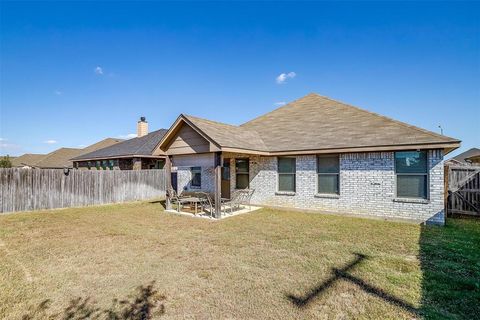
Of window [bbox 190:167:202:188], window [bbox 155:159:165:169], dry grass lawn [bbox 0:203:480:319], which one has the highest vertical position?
window [bbox 155:159:165:169]

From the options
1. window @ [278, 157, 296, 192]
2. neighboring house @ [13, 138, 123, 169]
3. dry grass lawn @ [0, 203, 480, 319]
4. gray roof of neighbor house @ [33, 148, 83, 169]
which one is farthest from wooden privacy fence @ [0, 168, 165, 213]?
neighboring house @ [13, 138, 123, 169]

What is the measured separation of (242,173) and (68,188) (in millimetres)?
9399

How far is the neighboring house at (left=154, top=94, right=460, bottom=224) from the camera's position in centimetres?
863

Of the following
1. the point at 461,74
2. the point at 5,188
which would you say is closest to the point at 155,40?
the point at 5,188

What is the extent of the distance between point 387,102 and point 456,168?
1046 centimetres

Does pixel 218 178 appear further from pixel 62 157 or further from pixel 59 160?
pixel 62 157

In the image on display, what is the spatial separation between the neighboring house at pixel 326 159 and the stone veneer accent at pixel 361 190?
3 centimetres

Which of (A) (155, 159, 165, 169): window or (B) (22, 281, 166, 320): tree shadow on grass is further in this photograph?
(A) (155, 159, 165, 169): window

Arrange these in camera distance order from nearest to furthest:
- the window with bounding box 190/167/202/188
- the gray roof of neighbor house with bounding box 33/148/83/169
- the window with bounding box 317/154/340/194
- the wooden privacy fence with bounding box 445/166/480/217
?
the wooden privacy fence with bounding box 445/166/480/217 → the window with bounding box 317/154/340/194 → the window with bounding box 190/167/202/188 → the gray roof of neighbor house with bounding box 33/148/83/169

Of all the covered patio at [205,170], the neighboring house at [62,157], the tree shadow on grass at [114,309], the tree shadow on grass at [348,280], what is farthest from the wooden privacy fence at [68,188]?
the neighboring house at [62,157]

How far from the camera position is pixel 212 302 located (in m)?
3.70

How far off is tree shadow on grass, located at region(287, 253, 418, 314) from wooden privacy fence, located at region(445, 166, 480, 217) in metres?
8.53

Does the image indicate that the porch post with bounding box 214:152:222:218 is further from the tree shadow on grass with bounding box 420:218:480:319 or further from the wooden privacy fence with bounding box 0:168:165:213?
the wooden privacy fence with bounding box 0:168:165:213

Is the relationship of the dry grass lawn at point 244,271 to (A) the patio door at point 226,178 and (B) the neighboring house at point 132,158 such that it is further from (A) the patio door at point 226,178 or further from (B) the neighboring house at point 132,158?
(B) the neighboring house at point 132,158
